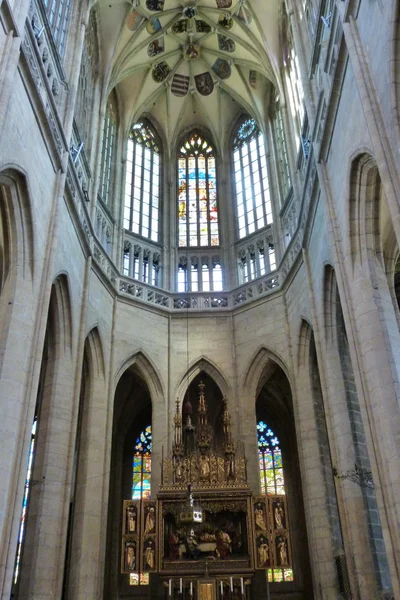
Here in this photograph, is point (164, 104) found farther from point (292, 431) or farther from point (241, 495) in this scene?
point (241, 495)

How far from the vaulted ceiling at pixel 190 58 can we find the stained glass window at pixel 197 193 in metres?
0.75

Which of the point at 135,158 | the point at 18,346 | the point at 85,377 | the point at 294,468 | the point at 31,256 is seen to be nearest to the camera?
the point at 18,346

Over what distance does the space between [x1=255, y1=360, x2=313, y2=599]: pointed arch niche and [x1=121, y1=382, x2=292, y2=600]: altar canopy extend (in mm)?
4109

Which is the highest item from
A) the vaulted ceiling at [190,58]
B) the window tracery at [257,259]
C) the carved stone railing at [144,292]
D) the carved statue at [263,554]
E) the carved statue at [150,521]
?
the vaulted ceiling at [190,58]

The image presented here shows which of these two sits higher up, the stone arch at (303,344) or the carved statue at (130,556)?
the stone arch at (303,344)

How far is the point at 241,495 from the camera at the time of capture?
1429cm

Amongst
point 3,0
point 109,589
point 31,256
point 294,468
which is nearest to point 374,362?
point 31,256

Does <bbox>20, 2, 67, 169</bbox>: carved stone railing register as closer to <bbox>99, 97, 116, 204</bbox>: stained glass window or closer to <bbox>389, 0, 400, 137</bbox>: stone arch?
<bbox>99, 97, 116, 204</bbox>: stained glass window

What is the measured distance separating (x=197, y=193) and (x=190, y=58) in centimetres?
543

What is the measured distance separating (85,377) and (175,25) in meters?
13.9

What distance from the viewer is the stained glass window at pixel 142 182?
69.1 feet

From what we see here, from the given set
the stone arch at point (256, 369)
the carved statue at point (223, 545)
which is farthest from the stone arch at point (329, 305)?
the carved statue at point (223, 545)

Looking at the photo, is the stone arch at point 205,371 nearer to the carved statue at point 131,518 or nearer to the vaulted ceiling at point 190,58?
the carved statue at point 131,518

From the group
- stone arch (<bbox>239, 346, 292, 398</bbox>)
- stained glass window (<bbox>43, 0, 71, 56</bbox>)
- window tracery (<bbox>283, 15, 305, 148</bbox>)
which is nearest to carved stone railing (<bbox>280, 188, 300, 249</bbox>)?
window tracery (<bbox>283, 15, 305, 148</bbox>)
